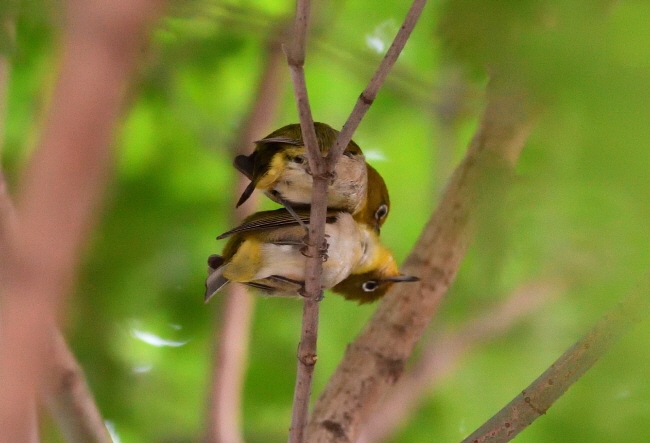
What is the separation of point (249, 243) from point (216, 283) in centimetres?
20

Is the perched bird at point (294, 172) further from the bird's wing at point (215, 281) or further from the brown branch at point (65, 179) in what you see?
the brown branch at point (65, 179)

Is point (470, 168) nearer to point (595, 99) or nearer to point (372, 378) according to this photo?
point (372, 378)

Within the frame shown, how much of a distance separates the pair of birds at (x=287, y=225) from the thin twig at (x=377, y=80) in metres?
0.71

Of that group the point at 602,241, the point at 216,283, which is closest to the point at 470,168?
the point at 216,283

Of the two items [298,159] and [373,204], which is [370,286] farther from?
[298,159]

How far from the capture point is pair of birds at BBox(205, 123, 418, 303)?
287cm

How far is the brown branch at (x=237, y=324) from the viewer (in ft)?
11.3

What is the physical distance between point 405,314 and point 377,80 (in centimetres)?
161

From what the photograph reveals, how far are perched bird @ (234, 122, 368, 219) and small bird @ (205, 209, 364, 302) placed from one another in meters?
0.06

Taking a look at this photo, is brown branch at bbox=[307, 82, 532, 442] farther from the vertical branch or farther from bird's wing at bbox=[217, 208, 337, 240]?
the vertical branch

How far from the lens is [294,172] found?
9.41 ft

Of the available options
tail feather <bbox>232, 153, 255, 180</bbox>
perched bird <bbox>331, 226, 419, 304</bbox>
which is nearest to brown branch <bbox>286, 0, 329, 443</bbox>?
tail feather <bbox>232, 153, 255, 180</bbox>

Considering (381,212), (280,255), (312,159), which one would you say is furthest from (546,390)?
(381,212)

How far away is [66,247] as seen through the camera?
2.26 ft
